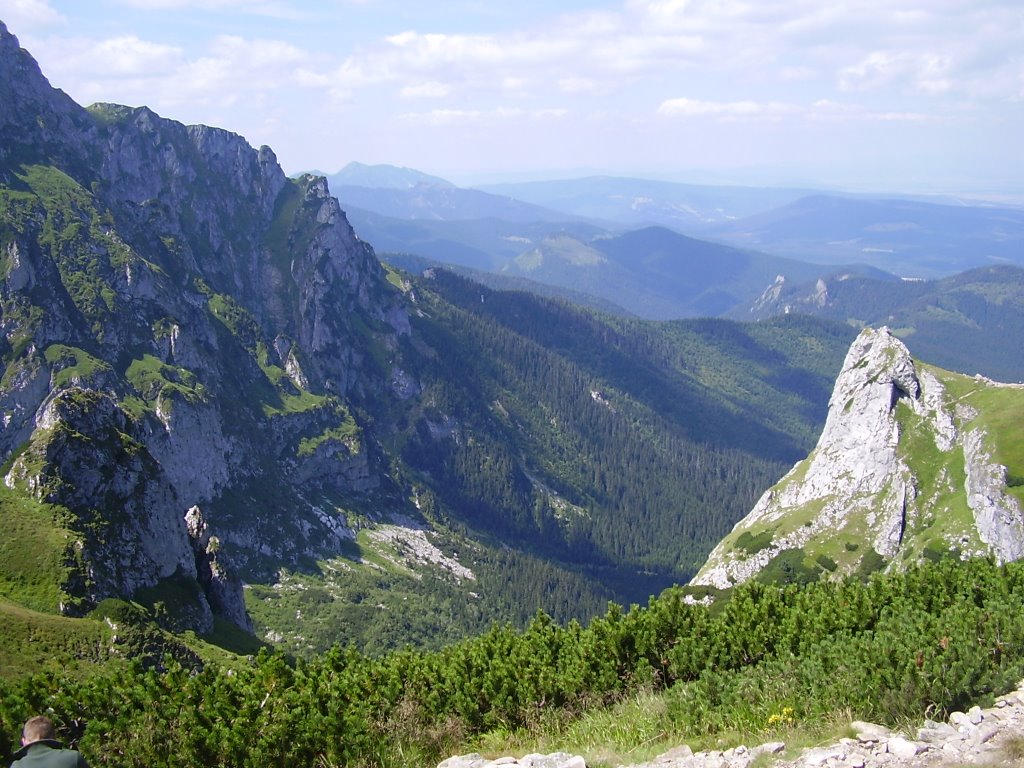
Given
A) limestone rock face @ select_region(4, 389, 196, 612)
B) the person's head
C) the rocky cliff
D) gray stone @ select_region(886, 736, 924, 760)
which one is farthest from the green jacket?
the rocky cliff

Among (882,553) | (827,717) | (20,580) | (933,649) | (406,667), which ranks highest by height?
(933,649)

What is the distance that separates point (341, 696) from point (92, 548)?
63582mm

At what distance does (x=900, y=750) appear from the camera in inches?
720

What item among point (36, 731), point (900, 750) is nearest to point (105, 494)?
point (36, 731)

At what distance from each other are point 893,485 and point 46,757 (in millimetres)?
137574

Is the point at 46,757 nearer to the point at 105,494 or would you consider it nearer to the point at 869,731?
the point at 869,731

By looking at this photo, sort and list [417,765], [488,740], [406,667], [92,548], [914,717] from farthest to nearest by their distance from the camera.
Answer: [92,548] < [406,667] < [488,740] < [417,765] < [914,717]

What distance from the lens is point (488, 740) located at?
26.0 m

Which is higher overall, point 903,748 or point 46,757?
point 46,757

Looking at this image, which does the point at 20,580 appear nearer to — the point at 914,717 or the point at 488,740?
the point at 488,740

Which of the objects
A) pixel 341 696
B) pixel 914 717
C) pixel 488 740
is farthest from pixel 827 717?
pixel 341 696

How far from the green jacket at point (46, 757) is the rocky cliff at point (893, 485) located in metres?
106

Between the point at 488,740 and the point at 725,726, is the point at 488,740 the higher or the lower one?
the lower one

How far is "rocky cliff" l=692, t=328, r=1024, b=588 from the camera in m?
110
